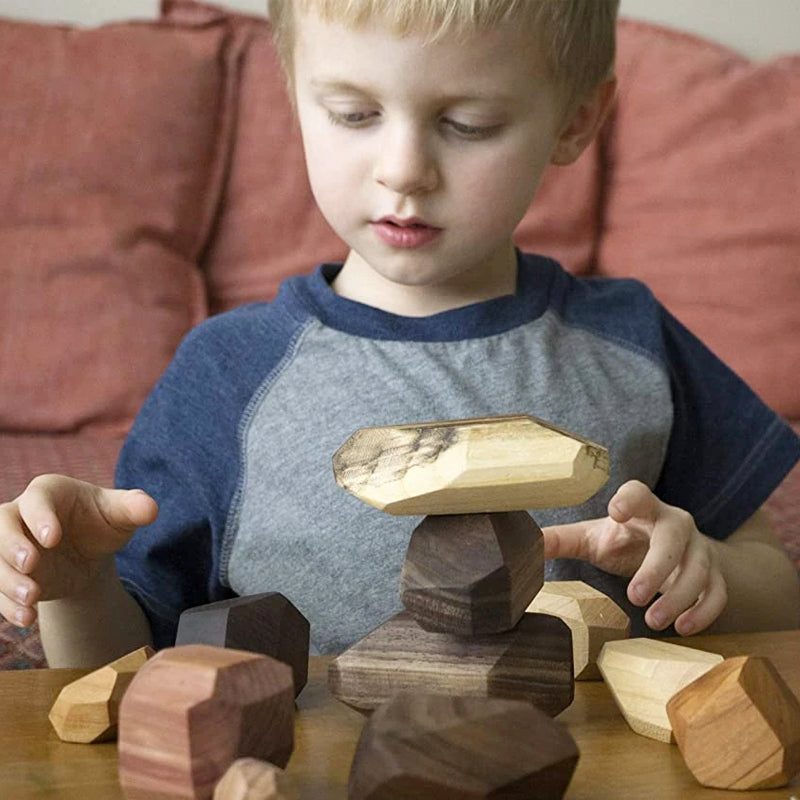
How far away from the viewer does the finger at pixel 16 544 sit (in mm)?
680

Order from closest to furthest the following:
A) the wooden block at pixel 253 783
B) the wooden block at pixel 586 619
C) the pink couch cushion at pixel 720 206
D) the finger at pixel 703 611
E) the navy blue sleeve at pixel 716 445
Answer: the wooden block at pixel 253 783 → the wooden block at pixel 586 619 → the finger at pixel 703 611 → the navy blue sleeve at pixel 716 445 → the pink couch cushion at pixel 720 206

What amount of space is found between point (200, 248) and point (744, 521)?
105cm

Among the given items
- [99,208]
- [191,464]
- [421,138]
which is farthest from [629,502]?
[99,208]

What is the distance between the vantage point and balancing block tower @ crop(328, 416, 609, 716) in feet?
1.71

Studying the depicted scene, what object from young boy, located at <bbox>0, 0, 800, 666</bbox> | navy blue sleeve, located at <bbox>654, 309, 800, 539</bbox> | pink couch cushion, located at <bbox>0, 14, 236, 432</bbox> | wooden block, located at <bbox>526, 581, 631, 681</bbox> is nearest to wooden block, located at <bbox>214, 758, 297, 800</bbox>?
wooden block, located at <bbox>526, 581, 631, 681</bbox>

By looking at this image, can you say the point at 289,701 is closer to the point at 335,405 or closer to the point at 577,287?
the point at 335,405

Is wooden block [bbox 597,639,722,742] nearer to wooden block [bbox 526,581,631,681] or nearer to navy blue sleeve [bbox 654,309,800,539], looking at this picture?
wooden block [bbox 526,581,631,681]

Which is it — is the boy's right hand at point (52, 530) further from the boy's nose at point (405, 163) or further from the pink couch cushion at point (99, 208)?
the pink couch cushion at point (99, 208)

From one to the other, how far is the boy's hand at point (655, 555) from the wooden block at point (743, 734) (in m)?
0.17

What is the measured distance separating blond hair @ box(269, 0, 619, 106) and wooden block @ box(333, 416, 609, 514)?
1.23ft

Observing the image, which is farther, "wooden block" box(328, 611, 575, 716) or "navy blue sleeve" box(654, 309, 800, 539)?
"navy blue sleeve" box(654, 309, 800, 539)

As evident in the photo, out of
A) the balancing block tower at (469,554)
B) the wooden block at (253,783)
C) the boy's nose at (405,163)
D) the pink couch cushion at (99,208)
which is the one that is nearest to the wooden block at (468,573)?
the balancing block tower at (469,554)

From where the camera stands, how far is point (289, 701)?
0.49 meters

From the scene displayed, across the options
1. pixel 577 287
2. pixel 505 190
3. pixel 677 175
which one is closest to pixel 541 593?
pixel 505 190
